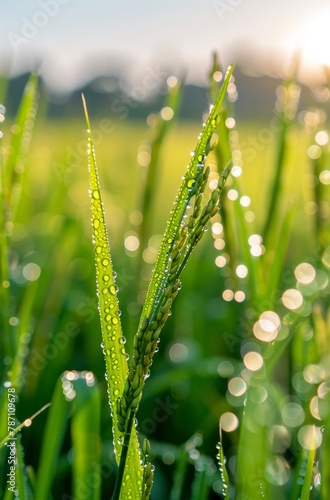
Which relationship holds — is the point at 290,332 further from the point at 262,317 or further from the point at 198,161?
the point at 198,161

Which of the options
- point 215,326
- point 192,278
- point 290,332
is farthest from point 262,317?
point 192,278

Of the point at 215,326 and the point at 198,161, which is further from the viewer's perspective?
the point at 215,326

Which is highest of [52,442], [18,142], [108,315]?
[18,142]

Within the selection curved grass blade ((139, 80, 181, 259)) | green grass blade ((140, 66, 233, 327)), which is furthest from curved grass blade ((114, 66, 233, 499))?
curved grass blade ((139, 80, 181, 259))

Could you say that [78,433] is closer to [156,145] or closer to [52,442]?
[52,442]

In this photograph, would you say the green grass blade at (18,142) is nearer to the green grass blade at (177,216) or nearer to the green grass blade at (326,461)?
the green grass blade at (177,216)

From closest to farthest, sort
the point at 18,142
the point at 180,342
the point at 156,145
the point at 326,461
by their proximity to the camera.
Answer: the point at 326,461 < the point at 18,142 < the point at 156,145 < the point at 180,342

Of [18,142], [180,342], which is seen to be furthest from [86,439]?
[180,342]

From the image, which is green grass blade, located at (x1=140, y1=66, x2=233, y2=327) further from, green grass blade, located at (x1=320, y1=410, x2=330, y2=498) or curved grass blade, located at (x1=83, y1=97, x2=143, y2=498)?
green grass blade, located at (x1=320, y1=410, x2=330, y2=498)
